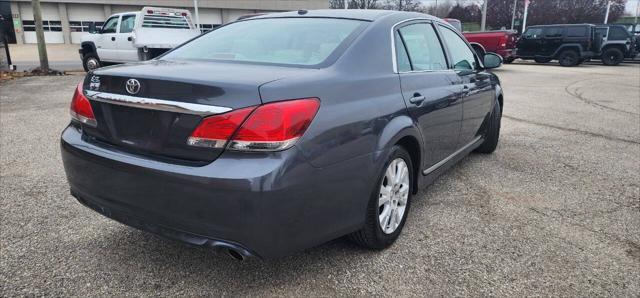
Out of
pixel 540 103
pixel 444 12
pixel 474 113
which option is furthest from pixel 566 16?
pixel 474 113

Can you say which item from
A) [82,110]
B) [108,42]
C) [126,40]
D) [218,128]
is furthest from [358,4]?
[218,128]

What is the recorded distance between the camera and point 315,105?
7.63 feet

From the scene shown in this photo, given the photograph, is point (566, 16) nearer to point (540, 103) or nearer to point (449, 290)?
point (540, 103)

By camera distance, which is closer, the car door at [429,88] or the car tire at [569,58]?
the car door at [429,88]

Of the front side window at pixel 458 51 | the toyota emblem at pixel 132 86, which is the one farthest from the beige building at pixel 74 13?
the toyota emblem at pixel 132 86

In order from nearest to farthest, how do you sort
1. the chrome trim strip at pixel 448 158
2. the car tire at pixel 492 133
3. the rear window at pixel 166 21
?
the chrome trim strip at pixel 448 158 → the car tire at pixel 492 133 → the rear window at pixel 166 21

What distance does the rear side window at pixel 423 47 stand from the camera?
3.40 meters

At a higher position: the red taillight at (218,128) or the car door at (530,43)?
the red taillight at (218,128)

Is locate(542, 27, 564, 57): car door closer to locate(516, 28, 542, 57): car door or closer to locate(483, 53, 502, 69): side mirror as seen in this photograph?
locate(516, 28, 542, 57): car door

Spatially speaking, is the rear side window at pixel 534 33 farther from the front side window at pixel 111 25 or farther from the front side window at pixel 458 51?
the front side window at pixel 458 51

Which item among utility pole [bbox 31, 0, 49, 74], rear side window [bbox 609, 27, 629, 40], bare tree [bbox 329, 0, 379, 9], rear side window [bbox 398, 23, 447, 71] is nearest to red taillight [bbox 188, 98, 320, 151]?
rear side window [bbox 398, 23, 447, 71]

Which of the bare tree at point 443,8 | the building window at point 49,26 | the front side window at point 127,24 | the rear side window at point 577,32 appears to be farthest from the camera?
the bare tree at point 443,8

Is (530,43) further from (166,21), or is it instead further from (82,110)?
(82,110)

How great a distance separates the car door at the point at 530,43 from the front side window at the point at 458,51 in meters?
19.4
